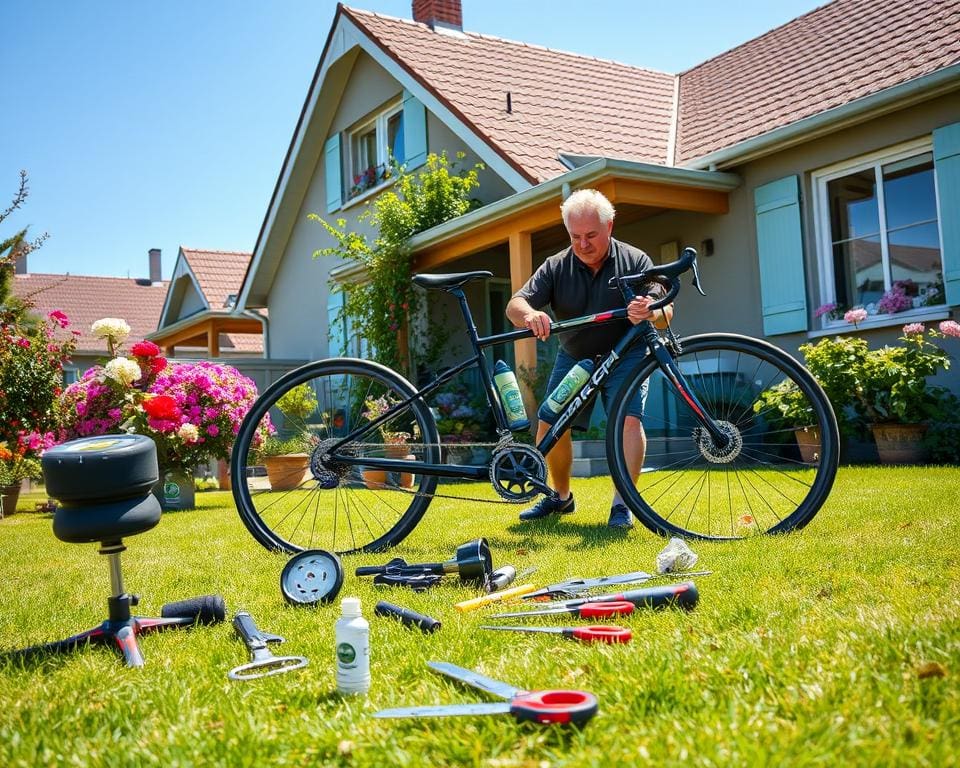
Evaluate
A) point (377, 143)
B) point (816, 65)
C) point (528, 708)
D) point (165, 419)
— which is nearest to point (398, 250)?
point (377, 143)

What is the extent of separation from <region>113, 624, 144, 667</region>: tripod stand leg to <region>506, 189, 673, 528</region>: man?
1.85 meters

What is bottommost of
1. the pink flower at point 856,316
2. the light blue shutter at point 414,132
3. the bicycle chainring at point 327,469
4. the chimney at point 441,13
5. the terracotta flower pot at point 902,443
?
the terracotta flower pot at point 902,443

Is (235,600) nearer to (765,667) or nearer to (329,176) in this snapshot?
(765,667)

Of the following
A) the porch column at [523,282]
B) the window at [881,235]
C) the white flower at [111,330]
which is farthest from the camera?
the porch column at [523,282]

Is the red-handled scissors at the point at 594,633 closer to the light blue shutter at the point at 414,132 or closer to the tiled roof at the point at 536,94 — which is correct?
the tiled roof at the point at 536,94

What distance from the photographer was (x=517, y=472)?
10.9ft

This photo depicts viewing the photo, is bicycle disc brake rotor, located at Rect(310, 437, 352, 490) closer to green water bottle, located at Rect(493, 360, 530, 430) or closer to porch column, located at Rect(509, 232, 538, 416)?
green water bottle, located at Rect(493, 360, 530, 430)

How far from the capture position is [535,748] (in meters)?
1.33

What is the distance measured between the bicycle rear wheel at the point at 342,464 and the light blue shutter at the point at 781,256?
4.49 m

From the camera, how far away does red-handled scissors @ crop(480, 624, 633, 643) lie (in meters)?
1.86

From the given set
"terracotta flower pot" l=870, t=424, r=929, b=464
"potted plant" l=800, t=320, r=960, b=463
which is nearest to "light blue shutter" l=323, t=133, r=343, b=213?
"potted plant" l=800, t=320, r=960, b=463

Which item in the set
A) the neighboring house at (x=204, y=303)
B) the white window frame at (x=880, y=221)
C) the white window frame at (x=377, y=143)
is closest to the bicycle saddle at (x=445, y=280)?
the white window frame at (x=880, y=221)

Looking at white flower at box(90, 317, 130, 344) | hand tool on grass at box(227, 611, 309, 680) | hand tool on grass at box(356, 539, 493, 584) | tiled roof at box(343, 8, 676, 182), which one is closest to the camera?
hand tool on grass at box(227, 611, 309, 680)

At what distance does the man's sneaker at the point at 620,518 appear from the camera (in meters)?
3.64
